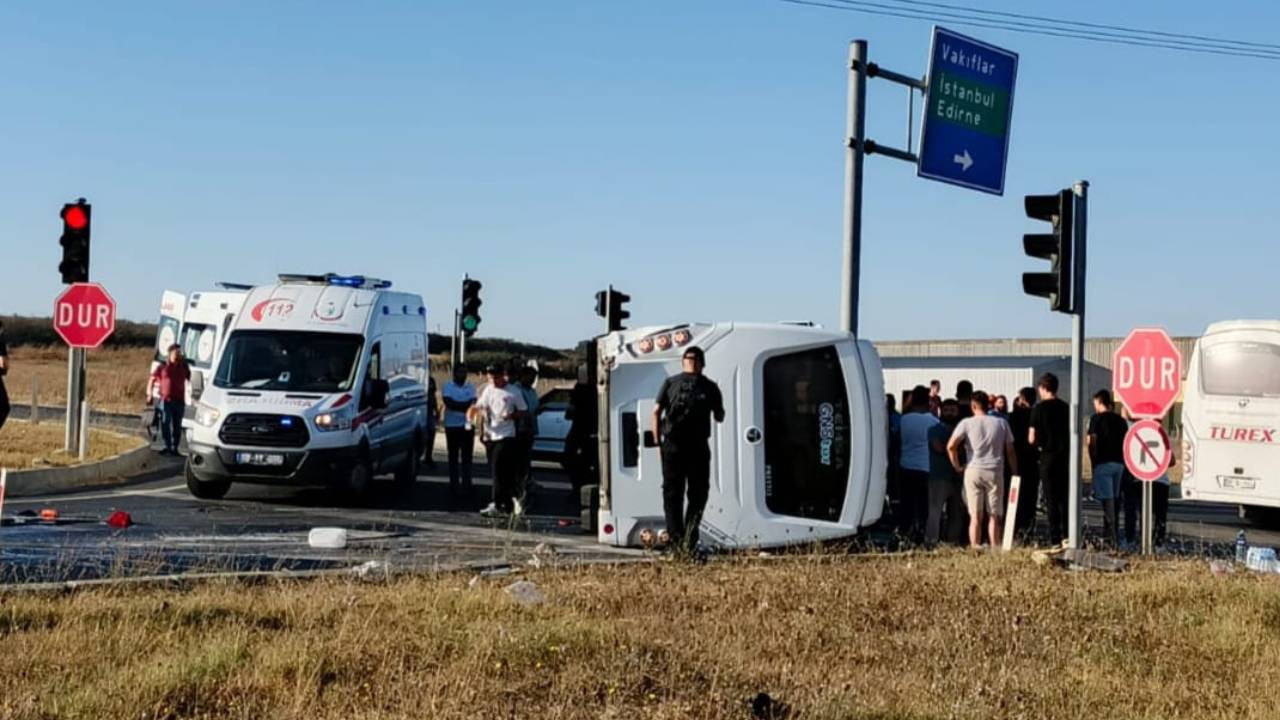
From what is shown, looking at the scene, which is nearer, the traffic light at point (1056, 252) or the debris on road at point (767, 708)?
the debris on road at point (767, 708)

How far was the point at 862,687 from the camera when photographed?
8.18 m

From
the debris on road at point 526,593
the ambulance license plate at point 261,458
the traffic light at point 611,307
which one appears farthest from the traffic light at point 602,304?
the debris on road at point 526,593

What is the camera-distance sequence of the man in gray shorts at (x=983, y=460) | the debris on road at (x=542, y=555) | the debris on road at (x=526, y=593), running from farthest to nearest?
1. the man in gray shorts at (x=983, y=460)
2. the debris on road at (x=542, y=555)
3. the debris on road at (x=526, y=593)

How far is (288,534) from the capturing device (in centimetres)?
1588

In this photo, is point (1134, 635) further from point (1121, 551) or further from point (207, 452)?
point (207, 452)

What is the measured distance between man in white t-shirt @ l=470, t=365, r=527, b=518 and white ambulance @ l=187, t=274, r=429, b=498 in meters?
1.90

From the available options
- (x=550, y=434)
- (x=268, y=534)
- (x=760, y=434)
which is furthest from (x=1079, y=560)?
(x=550, y=434)

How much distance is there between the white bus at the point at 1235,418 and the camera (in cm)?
2308

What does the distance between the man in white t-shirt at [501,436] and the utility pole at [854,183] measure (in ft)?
13.1

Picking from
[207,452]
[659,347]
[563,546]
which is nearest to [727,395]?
[659,347]

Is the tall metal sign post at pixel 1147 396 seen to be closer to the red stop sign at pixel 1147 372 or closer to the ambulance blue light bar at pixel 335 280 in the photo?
the red stop sign at pixel 1147 372

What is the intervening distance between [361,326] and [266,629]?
11273 millimetres

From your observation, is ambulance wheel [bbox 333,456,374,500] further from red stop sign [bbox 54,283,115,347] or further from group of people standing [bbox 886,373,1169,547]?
group of people standing [bbox 886,373,1169,547]

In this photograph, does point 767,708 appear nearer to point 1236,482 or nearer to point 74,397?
point 1236,482
